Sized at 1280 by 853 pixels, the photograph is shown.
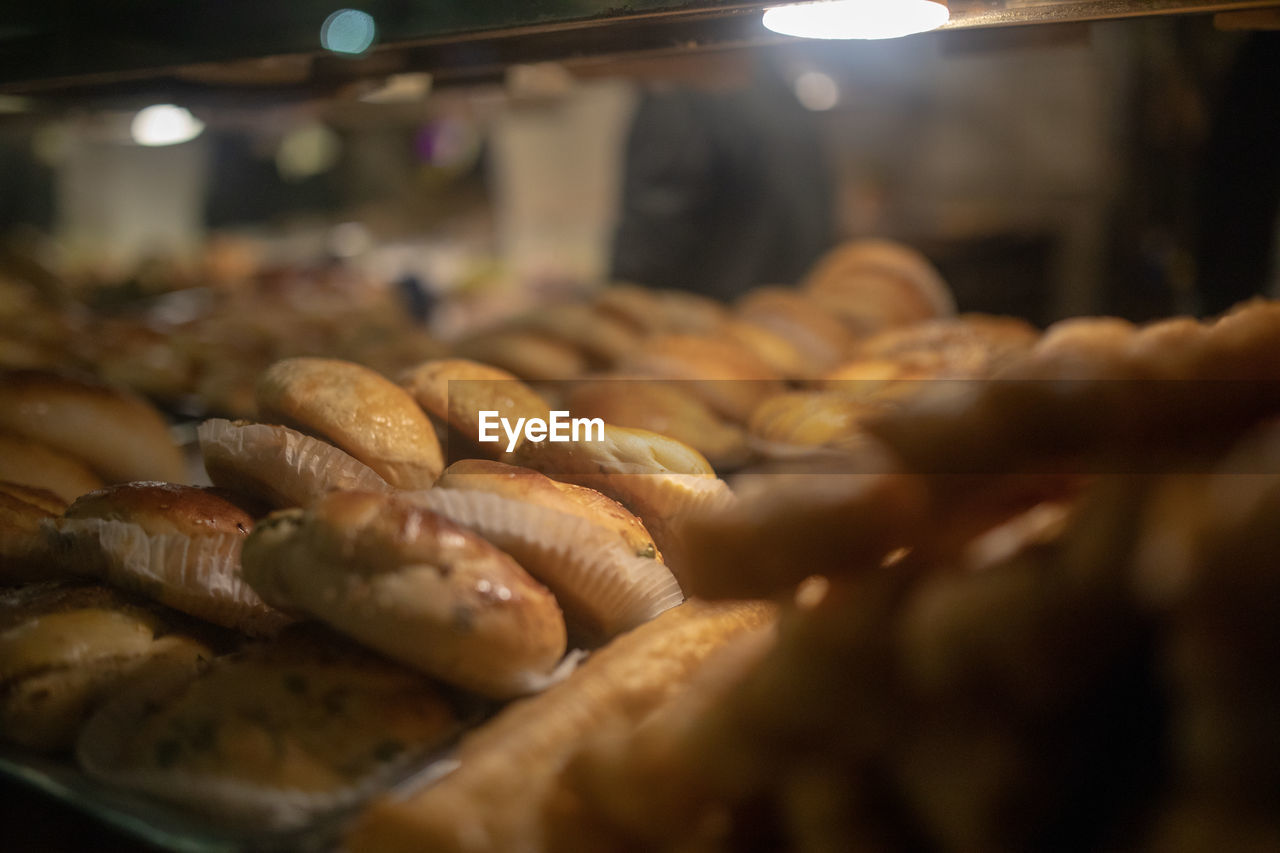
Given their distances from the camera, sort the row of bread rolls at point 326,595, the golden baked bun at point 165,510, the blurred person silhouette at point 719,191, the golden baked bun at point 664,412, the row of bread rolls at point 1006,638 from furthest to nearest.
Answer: the blurred person silhouette at point 719,191 → the golden baked bun at point 664,412 → the golden baked bun at point 165,510 → the row of bread rolls at point 326,595 → the row of bread rolls at point 1006,638

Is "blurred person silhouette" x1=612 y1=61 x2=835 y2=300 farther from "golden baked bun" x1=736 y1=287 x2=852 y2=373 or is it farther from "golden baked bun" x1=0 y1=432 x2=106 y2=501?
"golden baked bun" x1=0 y1=432 x2=106 y2=501

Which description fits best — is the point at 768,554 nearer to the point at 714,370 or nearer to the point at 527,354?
the point at 714,370

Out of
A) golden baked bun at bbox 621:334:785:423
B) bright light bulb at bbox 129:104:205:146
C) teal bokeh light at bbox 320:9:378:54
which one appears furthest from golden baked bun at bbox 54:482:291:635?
bright light bulb at bbox 129:104:205:146

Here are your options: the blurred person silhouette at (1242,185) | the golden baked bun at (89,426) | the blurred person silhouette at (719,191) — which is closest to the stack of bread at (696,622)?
the golden baked bun at (89,426)

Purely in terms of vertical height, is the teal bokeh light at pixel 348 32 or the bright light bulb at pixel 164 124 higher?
the bright light bulb at pixel 164 124

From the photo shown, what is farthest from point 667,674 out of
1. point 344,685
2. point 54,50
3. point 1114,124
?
point 1114,124

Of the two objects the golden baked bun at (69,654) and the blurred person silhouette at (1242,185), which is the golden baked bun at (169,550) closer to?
the golden baked bun at (69,654)
